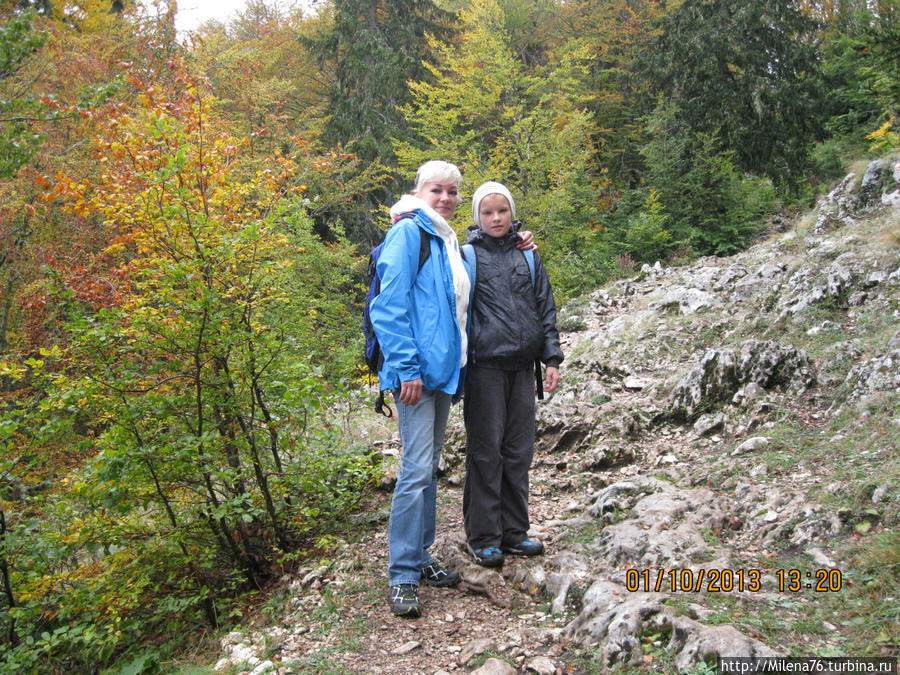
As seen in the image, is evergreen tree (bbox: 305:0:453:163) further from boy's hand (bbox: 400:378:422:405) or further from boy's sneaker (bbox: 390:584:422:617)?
boy's sneaker (bbox: 390:584:422:617)

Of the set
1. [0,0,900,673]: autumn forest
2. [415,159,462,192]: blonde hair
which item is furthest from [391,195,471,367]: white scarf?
[0,0,900,673]: autumn forest

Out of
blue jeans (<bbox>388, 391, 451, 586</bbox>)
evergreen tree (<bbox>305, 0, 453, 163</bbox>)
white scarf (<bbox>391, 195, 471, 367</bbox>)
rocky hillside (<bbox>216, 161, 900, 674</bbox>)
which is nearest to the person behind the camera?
rocky hillside (<bbox>216, 161, 900, 674</bbox>)

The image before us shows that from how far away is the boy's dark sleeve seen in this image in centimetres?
324

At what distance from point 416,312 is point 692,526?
1929mm

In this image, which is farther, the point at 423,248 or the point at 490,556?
the point at 490,556


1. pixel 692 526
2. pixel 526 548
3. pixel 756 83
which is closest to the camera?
pixel 692 526

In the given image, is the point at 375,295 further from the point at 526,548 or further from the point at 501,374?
the point at 526,548

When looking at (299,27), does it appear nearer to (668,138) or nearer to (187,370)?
(668,138)

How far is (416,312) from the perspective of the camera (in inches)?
111

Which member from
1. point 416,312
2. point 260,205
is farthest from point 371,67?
point 416,312

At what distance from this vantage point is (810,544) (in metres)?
2.69
